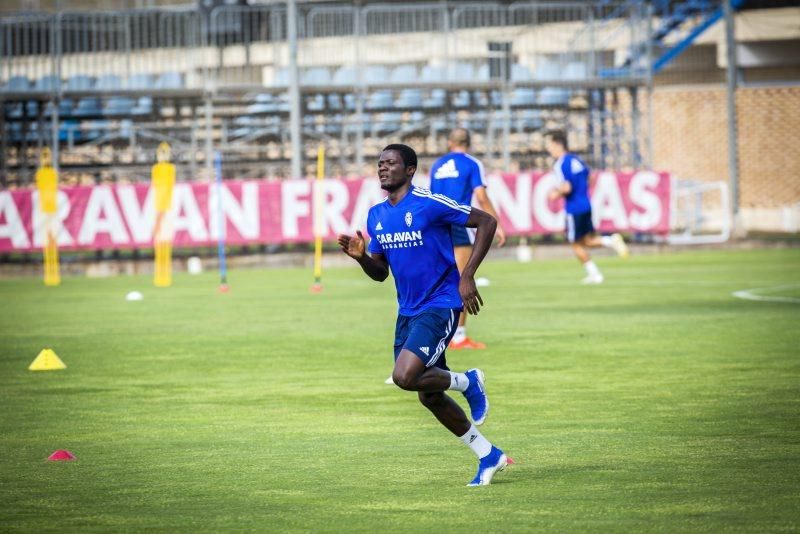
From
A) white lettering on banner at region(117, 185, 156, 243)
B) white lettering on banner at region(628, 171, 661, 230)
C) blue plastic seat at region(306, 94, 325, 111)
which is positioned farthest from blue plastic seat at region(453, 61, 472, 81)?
white lettering on banner at region(117, 185, 156, 243)

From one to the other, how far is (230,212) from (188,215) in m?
0.89

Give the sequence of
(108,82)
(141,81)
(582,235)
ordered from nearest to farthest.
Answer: (582,235), (108,82), (141,81)

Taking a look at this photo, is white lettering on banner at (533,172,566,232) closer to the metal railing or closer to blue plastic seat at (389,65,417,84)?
the metal railing

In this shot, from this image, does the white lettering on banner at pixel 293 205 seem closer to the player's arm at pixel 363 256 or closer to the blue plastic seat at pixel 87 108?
the blue plastic seat at pixel 87 108

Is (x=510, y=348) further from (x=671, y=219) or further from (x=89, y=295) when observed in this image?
(x=671, y=219)

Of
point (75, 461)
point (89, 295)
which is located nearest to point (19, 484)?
point (75, 461)

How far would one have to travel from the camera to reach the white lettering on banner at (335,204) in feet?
103

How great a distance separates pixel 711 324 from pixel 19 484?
11059 mm

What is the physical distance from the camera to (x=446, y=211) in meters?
8.73

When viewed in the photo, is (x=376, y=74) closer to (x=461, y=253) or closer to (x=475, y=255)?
(x=461, y=253)

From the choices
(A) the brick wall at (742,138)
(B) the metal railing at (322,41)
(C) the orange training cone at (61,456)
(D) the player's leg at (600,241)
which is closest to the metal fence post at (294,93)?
(B) the metal railing at (322,41)

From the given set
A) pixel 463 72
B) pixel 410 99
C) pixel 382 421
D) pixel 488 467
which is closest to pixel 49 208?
pixel 410 99

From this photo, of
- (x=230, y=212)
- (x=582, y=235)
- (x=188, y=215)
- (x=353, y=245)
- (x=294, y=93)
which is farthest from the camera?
(x=294, y=93)

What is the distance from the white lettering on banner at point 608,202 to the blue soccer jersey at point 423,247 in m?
24.5
